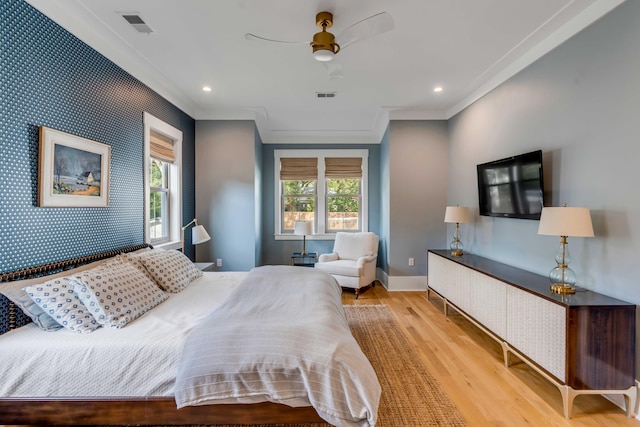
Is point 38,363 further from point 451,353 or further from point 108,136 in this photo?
point 451,353

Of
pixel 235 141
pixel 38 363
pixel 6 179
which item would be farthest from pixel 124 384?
pixel 235 141

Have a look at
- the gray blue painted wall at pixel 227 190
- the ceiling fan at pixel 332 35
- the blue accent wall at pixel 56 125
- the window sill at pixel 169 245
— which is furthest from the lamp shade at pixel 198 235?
the ceiling fan at pixel 332 35

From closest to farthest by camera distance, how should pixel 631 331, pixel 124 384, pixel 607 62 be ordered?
pixel 124 384
pixel 631 331
pixel 607 62

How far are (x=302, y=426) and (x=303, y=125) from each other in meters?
4.27

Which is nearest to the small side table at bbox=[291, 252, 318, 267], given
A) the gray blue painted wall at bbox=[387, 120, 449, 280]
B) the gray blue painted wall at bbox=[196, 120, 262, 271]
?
the gray blue painted wall at bbox=[196, 120, 262, 271]

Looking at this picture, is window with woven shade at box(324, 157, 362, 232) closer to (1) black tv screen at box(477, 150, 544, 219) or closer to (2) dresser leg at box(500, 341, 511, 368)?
(1) black tv screen at box(477, 150, 544, 219)

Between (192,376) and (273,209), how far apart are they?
4104mm

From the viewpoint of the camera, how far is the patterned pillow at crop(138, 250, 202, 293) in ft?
7.67

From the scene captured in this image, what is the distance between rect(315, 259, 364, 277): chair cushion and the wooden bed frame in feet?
9.02

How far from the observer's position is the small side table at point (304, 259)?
4641 millimetres

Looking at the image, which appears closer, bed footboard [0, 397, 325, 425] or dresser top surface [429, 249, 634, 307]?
bed footboard [0, 397, 325, 425]

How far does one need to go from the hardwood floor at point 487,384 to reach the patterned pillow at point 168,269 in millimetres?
2274

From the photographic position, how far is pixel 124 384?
140 centimetres

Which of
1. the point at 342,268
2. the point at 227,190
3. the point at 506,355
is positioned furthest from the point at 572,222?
the point at 227,190
